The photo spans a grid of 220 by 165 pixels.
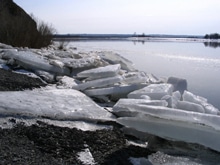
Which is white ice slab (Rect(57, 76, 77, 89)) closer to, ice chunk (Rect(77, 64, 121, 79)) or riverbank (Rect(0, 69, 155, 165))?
ice chunk (Rect(77, 64, 121, 79))

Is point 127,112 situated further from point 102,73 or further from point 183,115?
point 102,73

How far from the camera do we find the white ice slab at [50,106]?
3727mm

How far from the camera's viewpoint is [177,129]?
11.8 ft

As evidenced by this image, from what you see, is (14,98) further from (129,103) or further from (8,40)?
(8,40)

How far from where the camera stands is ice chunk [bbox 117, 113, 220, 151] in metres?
3.46

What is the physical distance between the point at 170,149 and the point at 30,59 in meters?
4.26

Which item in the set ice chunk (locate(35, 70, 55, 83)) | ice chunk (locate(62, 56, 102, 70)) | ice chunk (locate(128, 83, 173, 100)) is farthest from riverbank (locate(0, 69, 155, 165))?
ice chunk (locate(62, 56, 102, 70))

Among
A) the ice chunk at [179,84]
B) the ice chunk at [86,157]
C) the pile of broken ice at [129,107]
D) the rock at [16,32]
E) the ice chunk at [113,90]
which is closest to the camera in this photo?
the ice chunk at [86,157]

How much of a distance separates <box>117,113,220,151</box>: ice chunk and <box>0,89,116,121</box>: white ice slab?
1.67 ft

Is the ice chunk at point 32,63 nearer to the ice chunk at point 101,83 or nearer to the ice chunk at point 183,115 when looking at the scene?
the ice chunk at point 101,83

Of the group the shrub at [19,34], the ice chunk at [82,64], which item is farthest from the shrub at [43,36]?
the ice chunk at [82,64]

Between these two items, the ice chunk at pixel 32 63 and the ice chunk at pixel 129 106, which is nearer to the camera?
the ice chunk at pixel 129 106

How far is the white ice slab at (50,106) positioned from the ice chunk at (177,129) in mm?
510

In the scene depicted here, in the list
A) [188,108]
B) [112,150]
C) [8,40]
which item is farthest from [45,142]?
[8,40]
